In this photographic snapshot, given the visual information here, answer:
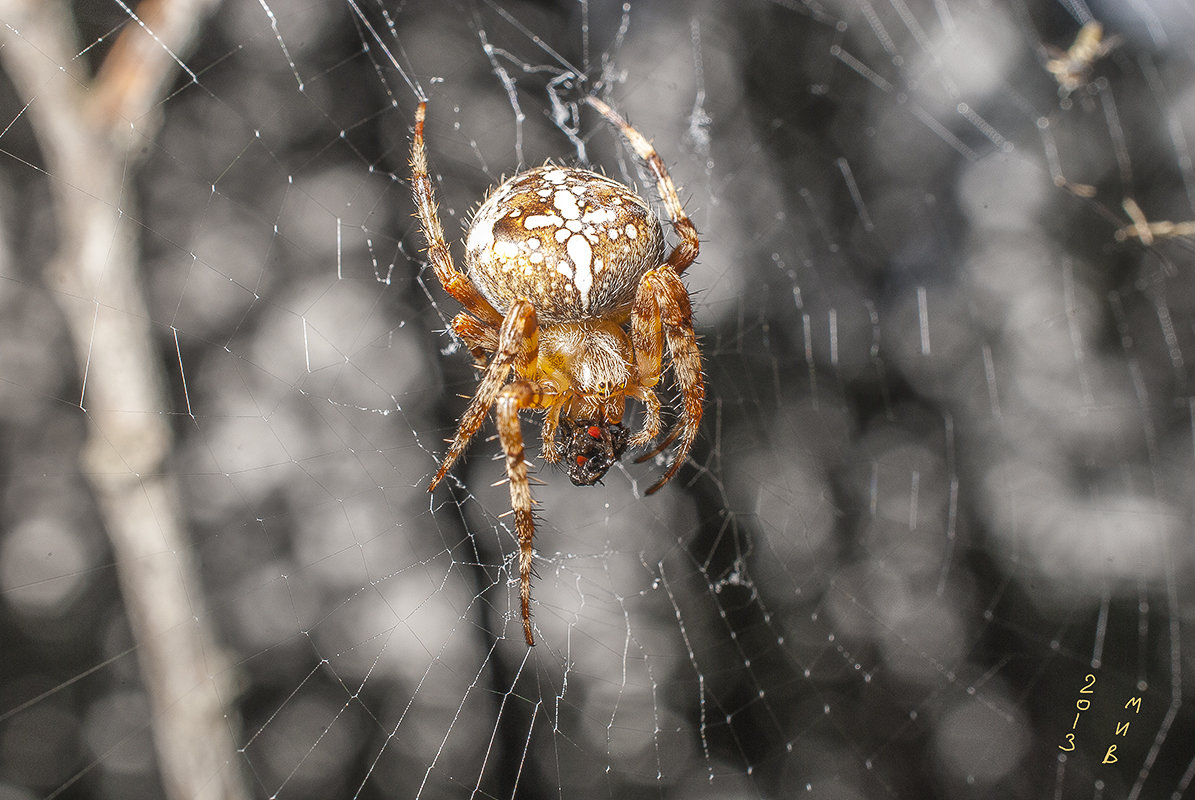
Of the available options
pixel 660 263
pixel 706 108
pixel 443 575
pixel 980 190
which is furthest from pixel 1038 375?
pixel 443 575

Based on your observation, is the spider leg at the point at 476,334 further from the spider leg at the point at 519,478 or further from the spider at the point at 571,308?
the spider leg at the point at 519,478

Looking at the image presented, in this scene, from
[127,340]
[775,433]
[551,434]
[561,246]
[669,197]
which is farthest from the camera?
[775,433]

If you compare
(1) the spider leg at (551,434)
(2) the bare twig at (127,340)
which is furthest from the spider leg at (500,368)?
(2) the bare twig at (127,340)

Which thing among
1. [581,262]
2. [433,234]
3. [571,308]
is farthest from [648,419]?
[433,234]

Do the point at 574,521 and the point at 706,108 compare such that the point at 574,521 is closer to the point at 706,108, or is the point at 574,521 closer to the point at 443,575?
the point at 443,575

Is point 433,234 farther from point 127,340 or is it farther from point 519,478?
point 127,340

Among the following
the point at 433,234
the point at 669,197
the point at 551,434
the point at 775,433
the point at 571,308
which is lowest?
the point at 775,433
